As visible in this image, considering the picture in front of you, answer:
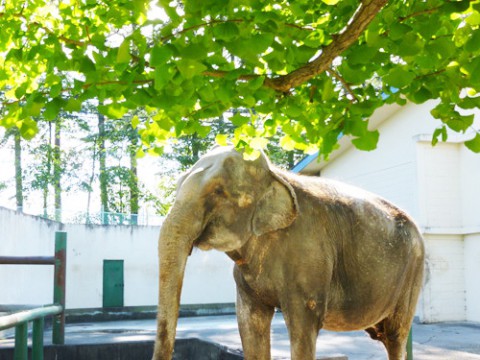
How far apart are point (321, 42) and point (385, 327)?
7.65 ft

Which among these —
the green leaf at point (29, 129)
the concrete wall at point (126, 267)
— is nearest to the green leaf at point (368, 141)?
the green leaf at point (29, 129)

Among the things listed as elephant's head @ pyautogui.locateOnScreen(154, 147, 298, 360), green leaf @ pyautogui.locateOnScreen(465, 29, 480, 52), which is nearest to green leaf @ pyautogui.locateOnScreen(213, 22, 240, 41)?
green leaf @ pyautogui.locateOnScreen(465, 29, 480, 52)

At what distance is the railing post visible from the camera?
5.53 metres

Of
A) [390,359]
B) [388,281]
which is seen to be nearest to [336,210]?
[388,281]

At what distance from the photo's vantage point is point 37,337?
4.88 metres

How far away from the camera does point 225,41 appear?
2582mm

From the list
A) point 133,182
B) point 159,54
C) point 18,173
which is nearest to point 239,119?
point 159,54

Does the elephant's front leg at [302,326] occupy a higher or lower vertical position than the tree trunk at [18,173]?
lower

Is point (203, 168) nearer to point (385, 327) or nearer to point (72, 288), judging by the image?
point (385, 327)

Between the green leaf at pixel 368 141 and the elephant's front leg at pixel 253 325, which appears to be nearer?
the green leaf at pixel 368 141

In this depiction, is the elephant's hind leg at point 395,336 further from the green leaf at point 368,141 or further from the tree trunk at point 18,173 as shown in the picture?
the tree trunk at point 18,173

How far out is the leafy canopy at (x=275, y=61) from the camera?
2586 mm

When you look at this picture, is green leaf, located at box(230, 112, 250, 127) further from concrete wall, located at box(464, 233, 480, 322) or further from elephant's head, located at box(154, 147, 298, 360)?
concrete wall, located at box(464, 233, 480, 322)

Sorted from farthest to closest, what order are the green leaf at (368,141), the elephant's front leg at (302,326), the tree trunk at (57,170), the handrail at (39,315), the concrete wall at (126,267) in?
the tree trunk at (57,170), the concrete wall at (126,267), the handrail at (39,315), the elephant's front leg at (302,326), the green leaf at (368,141)
